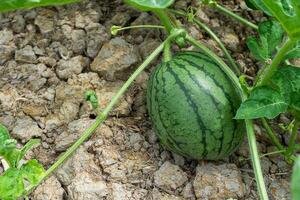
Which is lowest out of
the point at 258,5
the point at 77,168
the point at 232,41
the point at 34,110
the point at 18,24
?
the point at 77,168

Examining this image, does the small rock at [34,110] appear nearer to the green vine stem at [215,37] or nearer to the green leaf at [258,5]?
the green vine stem at [215,37]

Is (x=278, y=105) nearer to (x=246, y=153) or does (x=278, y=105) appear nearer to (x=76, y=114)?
(x=246, y=153)

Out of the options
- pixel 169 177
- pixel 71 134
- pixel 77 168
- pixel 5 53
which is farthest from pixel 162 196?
pixel 5 53

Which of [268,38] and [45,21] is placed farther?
[45,21]

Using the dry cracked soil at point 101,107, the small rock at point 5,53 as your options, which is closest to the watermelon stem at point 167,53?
the dry cracked soil at point 101,107

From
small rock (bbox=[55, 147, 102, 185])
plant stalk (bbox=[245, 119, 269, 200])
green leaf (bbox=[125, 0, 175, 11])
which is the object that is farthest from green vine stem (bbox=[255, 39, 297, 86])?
small rock (bbox=[55, 147, 102, 185])

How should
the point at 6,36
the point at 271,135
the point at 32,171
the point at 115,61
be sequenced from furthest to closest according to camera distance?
the point at 6,36
the point at 115,61
the point at 271,135
the point at 32,171

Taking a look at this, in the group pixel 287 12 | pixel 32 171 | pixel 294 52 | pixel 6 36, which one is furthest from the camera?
pixel 6 36

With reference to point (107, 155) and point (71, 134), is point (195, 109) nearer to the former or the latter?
point (107, 155)

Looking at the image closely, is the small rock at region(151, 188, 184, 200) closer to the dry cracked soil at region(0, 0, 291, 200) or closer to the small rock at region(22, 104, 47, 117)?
the dry cracked soil at region(0, 0, 291, 200)
